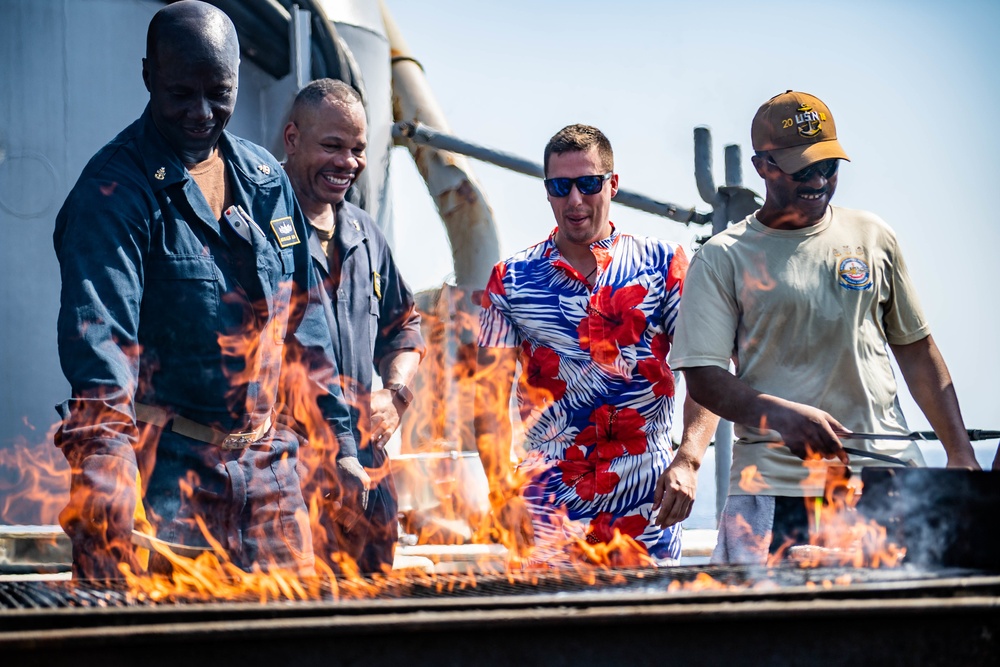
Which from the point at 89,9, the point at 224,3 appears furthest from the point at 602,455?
the point at 89,9

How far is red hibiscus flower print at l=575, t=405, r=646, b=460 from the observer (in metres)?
4.20

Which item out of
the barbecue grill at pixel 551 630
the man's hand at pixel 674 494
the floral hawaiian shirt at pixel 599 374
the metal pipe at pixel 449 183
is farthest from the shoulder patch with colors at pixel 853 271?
the metal pipe at pixel 449 183

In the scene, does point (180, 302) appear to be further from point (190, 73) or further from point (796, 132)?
point (796, 132)

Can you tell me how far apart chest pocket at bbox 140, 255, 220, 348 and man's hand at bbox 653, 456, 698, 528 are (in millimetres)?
1716

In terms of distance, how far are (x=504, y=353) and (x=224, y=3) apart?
3.86m

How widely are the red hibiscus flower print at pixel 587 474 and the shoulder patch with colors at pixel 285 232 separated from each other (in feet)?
4.32

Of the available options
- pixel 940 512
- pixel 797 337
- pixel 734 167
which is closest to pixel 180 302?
pixel 797 337

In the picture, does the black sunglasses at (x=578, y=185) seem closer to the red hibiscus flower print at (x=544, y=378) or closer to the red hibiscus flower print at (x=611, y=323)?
the red hibiscus flower print at (x=611, y=323)

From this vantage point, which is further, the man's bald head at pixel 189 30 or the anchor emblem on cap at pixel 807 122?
the anchor emblem on cap at pixel 807 122

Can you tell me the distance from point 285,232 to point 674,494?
169cm

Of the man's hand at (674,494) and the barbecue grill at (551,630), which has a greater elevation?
the man's hand at (674,494)

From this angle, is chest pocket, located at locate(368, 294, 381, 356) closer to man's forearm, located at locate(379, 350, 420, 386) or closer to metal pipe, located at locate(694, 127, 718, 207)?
man's forearm, located at locate(379, 350, 420, 386)

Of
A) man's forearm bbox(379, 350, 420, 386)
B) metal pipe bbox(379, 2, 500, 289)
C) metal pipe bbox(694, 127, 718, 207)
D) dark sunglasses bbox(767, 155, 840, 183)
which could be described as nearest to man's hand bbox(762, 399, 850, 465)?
dark sunglasses bbox(767, 155, 840, 183)

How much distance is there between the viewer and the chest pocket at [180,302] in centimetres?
337
